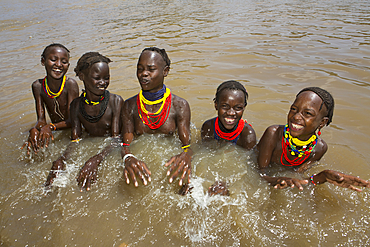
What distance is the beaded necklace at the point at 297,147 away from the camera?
2.83 m

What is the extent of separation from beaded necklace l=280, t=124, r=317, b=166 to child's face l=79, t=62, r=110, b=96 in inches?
88.3

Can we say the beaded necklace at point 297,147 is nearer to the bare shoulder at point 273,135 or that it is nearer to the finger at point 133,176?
the bare shoulder at point 273,135

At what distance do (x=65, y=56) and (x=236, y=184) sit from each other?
2927mm

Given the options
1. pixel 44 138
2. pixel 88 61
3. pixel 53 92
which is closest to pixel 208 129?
pixel 88 61

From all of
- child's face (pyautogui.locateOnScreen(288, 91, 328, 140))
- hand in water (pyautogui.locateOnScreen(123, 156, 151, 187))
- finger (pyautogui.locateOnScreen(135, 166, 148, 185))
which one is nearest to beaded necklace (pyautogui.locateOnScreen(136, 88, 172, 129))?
hand in water (pyautogui.locateOnScreen(123, 156, 151, 187))

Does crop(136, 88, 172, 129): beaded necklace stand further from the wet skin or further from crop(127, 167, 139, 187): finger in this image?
crop(127, 167, 139, 187): finger

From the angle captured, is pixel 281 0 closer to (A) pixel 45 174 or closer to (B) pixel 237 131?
→ (B) pixel 237 131

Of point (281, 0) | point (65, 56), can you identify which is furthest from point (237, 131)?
point (281, 0)

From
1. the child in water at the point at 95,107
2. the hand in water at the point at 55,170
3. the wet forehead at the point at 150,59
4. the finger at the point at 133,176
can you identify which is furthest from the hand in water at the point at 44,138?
the wet forehead at the point at 150,59

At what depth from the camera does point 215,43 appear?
8.07 m

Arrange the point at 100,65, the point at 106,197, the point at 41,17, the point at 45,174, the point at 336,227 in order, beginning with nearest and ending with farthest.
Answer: the point at 336,227 → the point at 106,197 → the point at 45,174 → the point at 100,65 → the point at 41,17

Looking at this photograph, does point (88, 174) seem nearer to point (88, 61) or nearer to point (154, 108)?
point (154, 108)

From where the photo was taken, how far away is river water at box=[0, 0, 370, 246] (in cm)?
233

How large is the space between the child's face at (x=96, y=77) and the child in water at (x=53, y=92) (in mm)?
669
